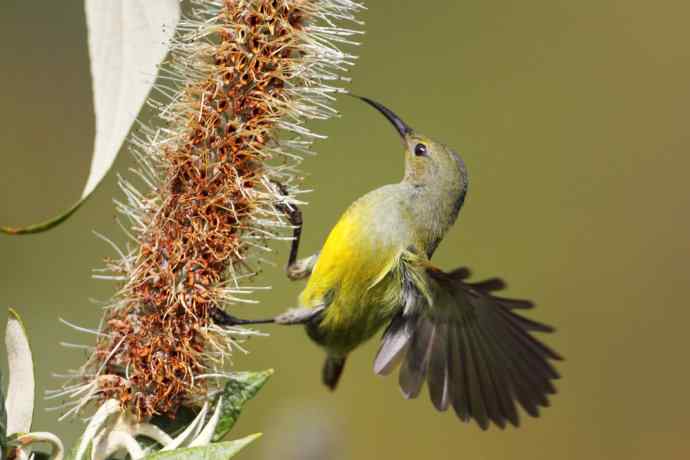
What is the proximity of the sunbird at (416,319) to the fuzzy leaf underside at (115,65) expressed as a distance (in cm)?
137

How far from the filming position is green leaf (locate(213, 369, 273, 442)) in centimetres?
149

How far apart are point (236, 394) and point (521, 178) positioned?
4637mm

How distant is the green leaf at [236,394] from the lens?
1493mm

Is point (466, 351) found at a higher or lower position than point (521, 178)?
lower

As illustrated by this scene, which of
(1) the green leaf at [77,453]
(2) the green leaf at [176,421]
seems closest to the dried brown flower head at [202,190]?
(2) the green leaf at [176,421]

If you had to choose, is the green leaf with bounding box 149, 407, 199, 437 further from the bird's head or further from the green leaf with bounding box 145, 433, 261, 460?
the bird's head

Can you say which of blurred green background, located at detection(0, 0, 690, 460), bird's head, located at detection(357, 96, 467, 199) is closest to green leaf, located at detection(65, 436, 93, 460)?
bird's head, located at detection(357, 96, 467, 199)

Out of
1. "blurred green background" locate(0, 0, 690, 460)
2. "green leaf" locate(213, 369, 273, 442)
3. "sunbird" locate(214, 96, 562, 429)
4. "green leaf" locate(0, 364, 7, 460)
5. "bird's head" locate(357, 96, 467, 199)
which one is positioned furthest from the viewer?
"blurred green background" locate(0, 0, 690, 460)

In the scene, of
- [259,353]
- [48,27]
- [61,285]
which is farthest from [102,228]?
[48,27]

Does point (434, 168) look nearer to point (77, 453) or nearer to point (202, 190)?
point (202, 190)

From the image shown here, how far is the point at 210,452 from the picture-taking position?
1.18 metres

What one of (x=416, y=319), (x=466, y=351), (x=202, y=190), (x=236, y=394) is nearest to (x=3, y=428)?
(x=236, y=394)

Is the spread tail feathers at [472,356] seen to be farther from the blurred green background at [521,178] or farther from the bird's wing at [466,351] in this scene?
the blurred green background at [521,178]

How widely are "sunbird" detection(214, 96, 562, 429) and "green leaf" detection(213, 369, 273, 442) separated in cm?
89
